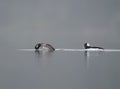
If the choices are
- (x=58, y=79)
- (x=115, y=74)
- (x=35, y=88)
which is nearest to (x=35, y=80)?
(x=58, y=79)

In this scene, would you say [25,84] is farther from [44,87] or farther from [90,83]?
[90,83]

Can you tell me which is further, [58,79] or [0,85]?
[58,79]

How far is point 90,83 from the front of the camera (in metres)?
19.5

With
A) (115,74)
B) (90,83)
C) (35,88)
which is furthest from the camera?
(115,74)

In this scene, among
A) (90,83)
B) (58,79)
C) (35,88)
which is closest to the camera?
(35,88)

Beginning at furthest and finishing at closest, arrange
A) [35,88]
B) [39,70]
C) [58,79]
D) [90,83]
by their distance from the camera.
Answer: [39,70], [58,79], [90,83], [35,88]

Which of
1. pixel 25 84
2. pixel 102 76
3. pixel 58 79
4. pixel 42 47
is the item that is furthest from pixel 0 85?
pixel 42 47

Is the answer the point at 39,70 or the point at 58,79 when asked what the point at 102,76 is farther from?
the point at 39,70

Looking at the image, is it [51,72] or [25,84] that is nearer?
[25,84]

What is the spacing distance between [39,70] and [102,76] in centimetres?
386

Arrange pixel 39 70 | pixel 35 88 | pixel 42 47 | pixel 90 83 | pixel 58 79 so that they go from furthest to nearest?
pixel 42 47 < pixel 39 70 < pixel 58 79 < pixel 90 83 < pixel 35 88

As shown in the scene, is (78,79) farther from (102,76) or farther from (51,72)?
(51,72)

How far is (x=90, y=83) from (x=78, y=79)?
4.85 ft

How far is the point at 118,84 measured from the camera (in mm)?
18922
